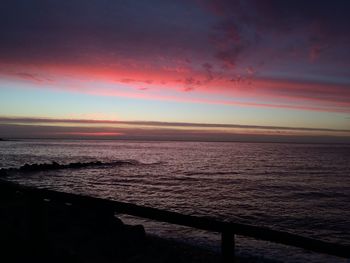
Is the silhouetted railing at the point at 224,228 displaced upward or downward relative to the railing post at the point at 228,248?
upward

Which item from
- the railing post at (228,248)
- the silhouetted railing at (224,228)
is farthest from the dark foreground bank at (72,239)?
the railing post at (228,248)

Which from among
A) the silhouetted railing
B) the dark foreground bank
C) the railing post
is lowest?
the dark foreground bank

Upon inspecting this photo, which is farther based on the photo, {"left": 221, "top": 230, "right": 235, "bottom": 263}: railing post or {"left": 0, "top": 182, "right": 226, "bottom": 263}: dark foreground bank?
{"left": 0, "top": 182, "right": 226, "bottom": 263}: dark foreground bank

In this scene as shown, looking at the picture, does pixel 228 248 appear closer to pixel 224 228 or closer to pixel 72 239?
pixel 224 228

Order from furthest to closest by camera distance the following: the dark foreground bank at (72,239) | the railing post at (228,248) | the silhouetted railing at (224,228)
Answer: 1. the dark foreground bank at (72,239)
2. the railing post at (228,248)
3. the silhouetted railing at (224,228)

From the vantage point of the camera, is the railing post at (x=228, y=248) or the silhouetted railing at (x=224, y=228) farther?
the railing post at (x=228, y=248)

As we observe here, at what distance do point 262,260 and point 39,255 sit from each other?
7.80 meters

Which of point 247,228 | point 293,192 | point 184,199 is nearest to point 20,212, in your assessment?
point 247,228

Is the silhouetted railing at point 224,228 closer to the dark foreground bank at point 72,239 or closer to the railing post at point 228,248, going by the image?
the railing post at point 228,248

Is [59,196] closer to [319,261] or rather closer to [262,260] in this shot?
[262,260]

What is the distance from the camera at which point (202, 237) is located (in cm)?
1388

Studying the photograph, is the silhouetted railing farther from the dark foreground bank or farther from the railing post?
the dark foreground bank

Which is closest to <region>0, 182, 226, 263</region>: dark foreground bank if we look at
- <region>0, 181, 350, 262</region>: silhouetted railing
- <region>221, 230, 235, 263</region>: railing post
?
<region>0, 181, 350, 262</region>: silhouetted railing

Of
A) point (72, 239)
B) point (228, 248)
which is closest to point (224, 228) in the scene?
point (228, 248)
